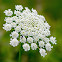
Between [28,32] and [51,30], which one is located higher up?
[51,30]

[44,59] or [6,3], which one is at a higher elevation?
A: [6,3]

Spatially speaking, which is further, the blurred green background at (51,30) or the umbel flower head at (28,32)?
the blurred green background at (51,30)

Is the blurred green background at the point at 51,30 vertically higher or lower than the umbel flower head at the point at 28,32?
higher

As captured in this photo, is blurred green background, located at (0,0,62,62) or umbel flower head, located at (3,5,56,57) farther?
blurred green background, located at (0,0,62,62)

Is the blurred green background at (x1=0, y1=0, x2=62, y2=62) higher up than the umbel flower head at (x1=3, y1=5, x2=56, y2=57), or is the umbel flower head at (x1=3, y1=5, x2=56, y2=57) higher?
the blurred green background at (x1=0, y1=0, x2=62, y2=62)

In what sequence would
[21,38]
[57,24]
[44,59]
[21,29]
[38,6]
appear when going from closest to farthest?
[21,38] < [21,29] < [44,59] < [57,24] < [38,6]

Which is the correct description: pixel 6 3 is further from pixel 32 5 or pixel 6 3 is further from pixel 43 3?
Result: pixel 43 3

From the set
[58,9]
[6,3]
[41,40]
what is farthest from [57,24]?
[41,40]

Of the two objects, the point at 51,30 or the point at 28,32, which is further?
the point at 51,30
